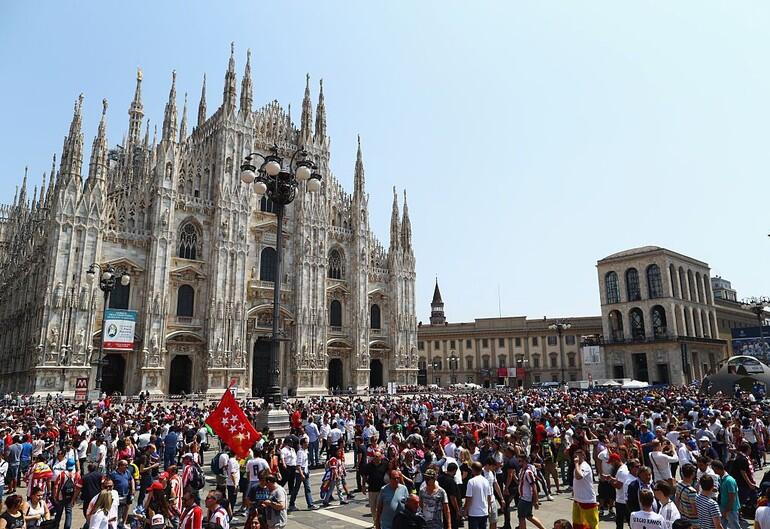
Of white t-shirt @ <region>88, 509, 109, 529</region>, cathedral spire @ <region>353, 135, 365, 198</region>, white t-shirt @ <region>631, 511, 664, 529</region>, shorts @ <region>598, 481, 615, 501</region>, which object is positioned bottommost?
shorts @ <region>598, 481, 615, 501</region>

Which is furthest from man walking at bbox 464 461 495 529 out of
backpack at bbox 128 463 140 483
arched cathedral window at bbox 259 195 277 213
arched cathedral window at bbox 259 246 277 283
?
arched cathedral window at bbox 259 195 277 213

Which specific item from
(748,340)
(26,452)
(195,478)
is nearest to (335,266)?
(26,452)

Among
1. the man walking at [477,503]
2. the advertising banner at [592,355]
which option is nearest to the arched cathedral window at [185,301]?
the man walking at [477,503]

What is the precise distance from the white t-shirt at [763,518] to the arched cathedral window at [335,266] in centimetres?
4265

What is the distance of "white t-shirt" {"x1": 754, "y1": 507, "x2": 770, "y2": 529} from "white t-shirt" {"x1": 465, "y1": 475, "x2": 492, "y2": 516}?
131 inches

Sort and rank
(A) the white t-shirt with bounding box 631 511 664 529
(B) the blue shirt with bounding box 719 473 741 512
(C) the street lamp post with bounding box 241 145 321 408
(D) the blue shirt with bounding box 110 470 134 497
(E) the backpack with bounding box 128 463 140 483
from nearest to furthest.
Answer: (A) the white t-shirt with bounding box 631 511 664 529 → (B) the blue shirt with bounding box 719 473 741 512 → (D) the blue shirt with bounding box 110 470 134 497 → (E) the backpack with bounding box 128 463 140 483 → (C) the street lamp post with bounding box 241 145 321 408

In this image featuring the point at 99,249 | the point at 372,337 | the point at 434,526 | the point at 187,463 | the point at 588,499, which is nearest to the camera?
the point at 434,526

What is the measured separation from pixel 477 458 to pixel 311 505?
3.60m

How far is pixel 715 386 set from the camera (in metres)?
33.3

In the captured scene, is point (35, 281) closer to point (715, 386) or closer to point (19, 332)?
point (19, 332)

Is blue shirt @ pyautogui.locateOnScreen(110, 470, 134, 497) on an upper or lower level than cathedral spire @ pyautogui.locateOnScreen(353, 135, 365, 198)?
lower

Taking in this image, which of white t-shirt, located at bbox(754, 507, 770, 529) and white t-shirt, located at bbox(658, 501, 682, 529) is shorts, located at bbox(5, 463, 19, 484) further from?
white t-shirt, located at bbox(754, 507, 770, 529)

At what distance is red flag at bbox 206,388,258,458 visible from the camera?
1066cm

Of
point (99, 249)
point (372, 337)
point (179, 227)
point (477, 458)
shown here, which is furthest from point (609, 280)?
point (477, 458)
